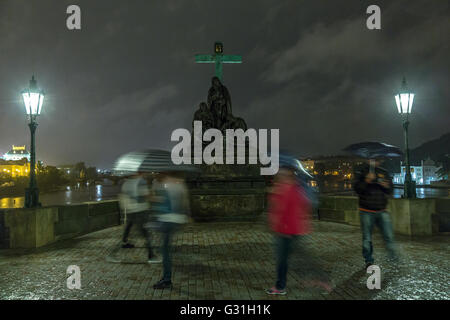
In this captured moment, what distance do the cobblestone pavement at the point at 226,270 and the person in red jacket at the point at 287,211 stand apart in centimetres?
39

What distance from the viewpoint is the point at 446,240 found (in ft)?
27.7

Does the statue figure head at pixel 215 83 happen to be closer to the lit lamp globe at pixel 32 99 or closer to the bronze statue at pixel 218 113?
the bronze statue at pixel 218 113

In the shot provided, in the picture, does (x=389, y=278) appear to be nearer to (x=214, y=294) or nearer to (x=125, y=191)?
(x=214, y=294)

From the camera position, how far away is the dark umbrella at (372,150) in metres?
6.56

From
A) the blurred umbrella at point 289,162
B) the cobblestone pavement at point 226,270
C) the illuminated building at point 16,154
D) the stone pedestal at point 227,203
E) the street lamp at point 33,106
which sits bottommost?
the cobblestone pavement at point 226,270

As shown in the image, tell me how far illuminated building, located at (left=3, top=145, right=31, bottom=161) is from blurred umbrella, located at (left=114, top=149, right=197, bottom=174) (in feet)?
526

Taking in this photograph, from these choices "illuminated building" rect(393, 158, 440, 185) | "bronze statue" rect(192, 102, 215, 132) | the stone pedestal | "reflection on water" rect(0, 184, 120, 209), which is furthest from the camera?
"illuminated building" rect(393, 158, 440, 185)

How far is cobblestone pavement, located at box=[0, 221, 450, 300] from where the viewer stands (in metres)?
5.02

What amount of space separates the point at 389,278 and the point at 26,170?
5800 inches

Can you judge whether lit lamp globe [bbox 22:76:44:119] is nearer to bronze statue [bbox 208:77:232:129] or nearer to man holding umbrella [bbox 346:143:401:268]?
bronze statue [bbox 208:77:232:129]

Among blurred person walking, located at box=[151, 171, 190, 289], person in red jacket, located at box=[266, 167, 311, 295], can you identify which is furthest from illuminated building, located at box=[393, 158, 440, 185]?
blurred person walking, located at box=[151, 171, 190, 289]

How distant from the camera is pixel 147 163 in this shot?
6.21 m

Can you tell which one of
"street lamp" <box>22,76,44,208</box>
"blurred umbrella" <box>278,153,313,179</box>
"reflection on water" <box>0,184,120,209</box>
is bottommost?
"reflection on water" <box>0,184,120,209</box>

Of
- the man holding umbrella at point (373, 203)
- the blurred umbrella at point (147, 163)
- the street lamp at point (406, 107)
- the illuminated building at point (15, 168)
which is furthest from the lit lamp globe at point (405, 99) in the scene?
the illuminated building at point (15, 168)
